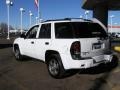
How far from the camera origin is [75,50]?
8633 millimetres

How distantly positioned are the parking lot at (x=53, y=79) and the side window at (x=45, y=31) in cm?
142

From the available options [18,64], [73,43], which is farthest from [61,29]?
[18,64]

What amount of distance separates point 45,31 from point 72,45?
6.25ft

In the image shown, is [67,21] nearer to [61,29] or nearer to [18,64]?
[61,29]

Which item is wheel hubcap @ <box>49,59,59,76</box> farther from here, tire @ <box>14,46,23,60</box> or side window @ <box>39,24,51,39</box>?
tire @ <box>14,46,23,60</box>

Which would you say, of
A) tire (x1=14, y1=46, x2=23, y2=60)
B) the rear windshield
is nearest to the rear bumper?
the rear windshield

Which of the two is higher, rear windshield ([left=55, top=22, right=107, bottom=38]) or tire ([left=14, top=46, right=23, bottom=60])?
rear windshield ([left=55, top=22, right=107, bottom=38])

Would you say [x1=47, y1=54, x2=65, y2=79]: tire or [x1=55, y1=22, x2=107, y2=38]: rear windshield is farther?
[x1=47, y1=54, x2=65, y2=79]: tire

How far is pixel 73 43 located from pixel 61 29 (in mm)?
922

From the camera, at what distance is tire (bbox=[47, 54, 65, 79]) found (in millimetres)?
9039

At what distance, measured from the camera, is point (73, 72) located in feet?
33.5

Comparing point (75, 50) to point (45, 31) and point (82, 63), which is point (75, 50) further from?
point (45, 31)

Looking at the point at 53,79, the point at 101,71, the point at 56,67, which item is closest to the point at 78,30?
the point at 56,67

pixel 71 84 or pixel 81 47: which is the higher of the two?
pixel 81 47
